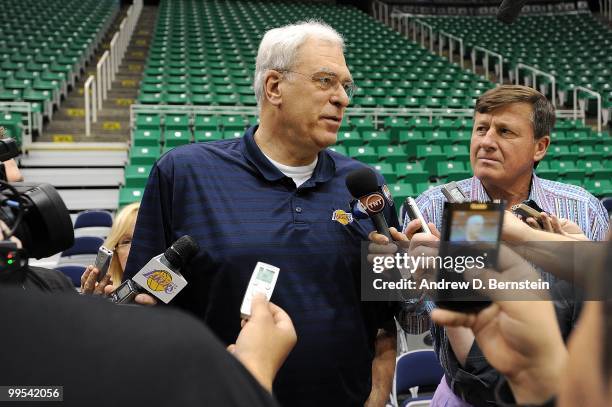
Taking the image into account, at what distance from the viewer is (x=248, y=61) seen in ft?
39.4

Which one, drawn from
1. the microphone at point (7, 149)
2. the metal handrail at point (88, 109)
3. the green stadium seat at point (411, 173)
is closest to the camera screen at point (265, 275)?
the microphone at point (7, 149)

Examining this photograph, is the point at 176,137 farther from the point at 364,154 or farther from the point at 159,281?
the point at 159,281

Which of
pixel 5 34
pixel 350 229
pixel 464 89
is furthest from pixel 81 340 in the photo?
pixel 5 34

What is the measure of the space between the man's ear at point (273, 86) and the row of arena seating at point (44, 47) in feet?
19.8

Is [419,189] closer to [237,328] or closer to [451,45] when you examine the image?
[237,328]

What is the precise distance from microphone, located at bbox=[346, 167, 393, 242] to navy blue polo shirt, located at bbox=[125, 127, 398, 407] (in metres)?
0.18

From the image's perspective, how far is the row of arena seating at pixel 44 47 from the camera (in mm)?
8654

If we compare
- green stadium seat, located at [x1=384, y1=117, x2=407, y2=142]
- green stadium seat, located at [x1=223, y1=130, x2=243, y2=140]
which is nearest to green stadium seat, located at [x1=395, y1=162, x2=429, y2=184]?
green stadium seat, located at [x1=384, y1=117, x2=407, y2=142]

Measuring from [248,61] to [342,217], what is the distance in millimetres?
11039

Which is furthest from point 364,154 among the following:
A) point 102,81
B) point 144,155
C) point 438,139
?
point 102,81

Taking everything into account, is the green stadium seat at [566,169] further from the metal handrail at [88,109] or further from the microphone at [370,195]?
the metal handrail at [88,109]

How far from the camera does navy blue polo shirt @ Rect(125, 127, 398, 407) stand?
1441 mm

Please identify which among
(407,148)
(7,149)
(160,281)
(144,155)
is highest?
(7,149)

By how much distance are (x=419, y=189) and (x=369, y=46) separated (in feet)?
29.0
